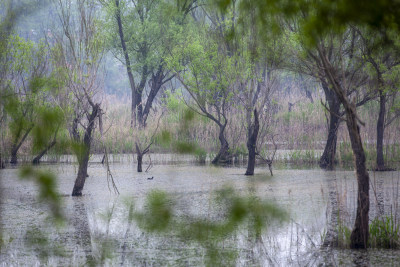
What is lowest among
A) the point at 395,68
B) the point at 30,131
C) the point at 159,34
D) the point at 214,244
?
the point at 214,244

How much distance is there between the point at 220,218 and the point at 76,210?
1874 millimetres

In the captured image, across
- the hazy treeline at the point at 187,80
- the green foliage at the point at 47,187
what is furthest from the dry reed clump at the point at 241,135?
the green foliage at the point at 47,187

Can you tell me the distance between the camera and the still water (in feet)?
14.2

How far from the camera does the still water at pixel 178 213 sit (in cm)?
434

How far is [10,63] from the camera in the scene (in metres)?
11.3

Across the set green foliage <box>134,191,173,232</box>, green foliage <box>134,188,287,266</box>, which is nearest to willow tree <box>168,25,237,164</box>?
green foliage <box>134,191,173,232</box>

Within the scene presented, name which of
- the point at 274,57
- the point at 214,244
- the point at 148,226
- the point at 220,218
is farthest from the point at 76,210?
the point at 274,57

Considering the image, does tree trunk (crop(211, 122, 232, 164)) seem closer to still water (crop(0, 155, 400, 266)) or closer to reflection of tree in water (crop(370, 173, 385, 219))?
still water (crop(0, 155, 400, 266))

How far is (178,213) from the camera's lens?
6301 mm

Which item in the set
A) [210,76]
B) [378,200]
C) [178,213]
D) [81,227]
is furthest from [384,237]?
[210,76]

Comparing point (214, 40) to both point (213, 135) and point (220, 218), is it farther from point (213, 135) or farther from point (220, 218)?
point (220, 218)

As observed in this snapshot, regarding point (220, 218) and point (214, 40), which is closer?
point (220, 218)

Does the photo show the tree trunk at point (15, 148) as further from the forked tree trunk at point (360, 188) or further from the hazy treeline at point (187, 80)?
the forked tree trunk at point (360, 188)

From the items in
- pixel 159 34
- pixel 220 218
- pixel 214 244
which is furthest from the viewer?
pixel 159 34
